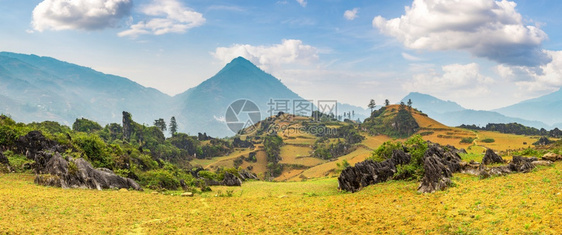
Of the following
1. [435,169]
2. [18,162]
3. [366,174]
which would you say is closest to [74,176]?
[18,162]

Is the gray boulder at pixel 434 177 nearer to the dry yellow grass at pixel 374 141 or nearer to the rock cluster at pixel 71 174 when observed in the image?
the rock cluster at pixel 71 174

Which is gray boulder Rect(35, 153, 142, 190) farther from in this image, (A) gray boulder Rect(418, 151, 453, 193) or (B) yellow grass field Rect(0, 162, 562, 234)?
(A) gray boulder Rect(418, 151, 453, 193)

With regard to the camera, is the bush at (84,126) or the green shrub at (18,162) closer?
the green shrub at (18,162)


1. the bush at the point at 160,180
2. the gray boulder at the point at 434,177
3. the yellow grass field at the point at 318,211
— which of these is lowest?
the bush at the point at 160,180

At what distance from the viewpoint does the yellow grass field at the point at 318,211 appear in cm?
1594

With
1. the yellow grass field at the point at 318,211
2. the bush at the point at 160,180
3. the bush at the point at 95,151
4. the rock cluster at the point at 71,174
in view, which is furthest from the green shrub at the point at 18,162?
the bush at the point at 160,180

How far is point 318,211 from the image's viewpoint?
23.1m

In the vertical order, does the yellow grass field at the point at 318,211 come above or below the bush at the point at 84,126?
below

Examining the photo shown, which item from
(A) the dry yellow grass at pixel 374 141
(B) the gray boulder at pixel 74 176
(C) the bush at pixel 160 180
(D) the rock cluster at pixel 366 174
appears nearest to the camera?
(B) the gray boulder at pixel 74 176

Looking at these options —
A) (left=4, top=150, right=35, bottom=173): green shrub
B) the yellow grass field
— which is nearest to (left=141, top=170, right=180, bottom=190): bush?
the yellow grass field

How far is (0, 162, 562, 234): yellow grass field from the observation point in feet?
52.3

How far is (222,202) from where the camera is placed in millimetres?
28797

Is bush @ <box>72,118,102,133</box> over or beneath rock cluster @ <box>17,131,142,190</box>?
over

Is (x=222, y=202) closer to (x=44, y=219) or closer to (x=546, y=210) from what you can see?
(x=44, y=219)
